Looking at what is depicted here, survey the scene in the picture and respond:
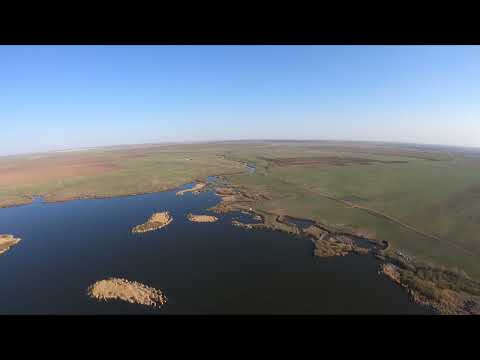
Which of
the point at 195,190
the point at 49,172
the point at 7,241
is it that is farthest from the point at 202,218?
the point at 49,172

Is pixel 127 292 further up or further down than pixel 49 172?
further down

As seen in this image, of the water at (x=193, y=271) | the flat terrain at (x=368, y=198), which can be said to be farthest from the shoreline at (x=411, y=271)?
the flat terrain at (x=368, y=198)

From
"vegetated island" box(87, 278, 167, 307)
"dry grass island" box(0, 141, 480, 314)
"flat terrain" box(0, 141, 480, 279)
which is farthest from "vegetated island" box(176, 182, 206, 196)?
"vegetated island" box(87, 278, 167, 307)

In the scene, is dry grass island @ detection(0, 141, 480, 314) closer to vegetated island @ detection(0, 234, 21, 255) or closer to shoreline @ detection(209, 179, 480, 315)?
shoreline @ detection(209, 179, 480, 315)

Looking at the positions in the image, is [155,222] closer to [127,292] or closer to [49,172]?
[127,292]
